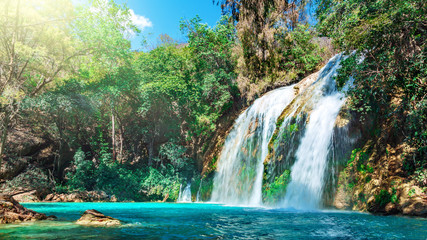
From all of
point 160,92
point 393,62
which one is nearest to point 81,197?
point 160,92

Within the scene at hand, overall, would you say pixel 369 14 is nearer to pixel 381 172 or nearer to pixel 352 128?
pixel 352 128

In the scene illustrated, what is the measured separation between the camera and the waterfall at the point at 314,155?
34.1 ft

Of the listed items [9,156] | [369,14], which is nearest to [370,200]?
[369,14]

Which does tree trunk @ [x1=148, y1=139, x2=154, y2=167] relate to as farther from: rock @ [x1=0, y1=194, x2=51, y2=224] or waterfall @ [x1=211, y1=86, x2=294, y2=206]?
rock @ [x1=0, y1=194, x2=51, y2=224]

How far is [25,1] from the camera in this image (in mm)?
11727

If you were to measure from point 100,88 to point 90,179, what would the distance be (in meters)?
6.63

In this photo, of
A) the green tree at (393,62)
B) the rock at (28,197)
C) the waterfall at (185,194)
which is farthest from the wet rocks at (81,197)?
the green tree at (393,62)

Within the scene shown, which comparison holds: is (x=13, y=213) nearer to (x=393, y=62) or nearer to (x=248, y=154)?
(x=393, y=62)

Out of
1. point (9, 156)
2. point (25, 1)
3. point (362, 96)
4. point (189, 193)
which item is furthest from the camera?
point (189, 193)

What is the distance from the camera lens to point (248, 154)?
15820 millimetres

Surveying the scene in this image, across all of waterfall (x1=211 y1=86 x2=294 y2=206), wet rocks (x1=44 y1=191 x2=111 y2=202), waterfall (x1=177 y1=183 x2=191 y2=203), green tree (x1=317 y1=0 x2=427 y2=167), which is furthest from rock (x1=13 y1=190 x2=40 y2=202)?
green tree (x1=317 y1=0 x2=427 y2=167)

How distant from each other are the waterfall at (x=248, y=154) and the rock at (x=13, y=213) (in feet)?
30.4

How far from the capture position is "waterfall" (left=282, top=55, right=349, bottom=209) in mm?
10391

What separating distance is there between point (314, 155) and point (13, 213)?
966 centimetres
